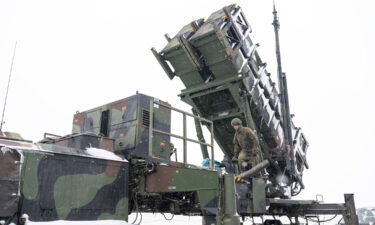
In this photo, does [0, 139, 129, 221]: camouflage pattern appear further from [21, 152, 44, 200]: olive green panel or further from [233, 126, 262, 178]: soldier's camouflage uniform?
[233, 126, 262, 178]: soldier's camouflage uniform

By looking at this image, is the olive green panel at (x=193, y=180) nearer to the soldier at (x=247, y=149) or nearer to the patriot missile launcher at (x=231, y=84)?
the soldier at (x=247, y=149)

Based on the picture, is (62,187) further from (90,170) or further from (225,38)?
(225,38)

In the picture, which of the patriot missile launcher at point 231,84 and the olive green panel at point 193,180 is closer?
the olive green panel at point 193,180

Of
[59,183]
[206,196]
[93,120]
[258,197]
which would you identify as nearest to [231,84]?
Result: [258,197]

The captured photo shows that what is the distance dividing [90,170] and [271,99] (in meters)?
5.01

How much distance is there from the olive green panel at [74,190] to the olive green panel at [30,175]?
0.27 metres

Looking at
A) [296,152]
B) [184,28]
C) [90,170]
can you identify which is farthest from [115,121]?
[296,152]

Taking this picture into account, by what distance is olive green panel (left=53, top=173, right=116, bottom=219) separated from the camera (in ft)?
13.8

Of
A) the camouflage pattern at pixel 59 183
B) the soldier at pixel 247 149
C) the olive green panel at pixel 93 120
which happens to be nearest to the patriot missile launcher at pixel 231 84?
the soldier at pixel 247 149

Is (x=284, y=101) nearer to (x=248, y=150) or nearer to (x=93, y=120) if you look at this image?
(x=248, y=150)

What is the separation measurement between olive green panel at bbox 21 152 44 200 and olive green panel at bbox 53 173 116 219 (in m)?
0.27

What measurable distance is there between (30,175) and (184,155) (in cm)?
252

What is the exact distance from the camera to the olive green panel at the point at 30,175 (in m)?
3.90

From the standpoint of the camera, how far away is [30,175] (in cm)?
397
